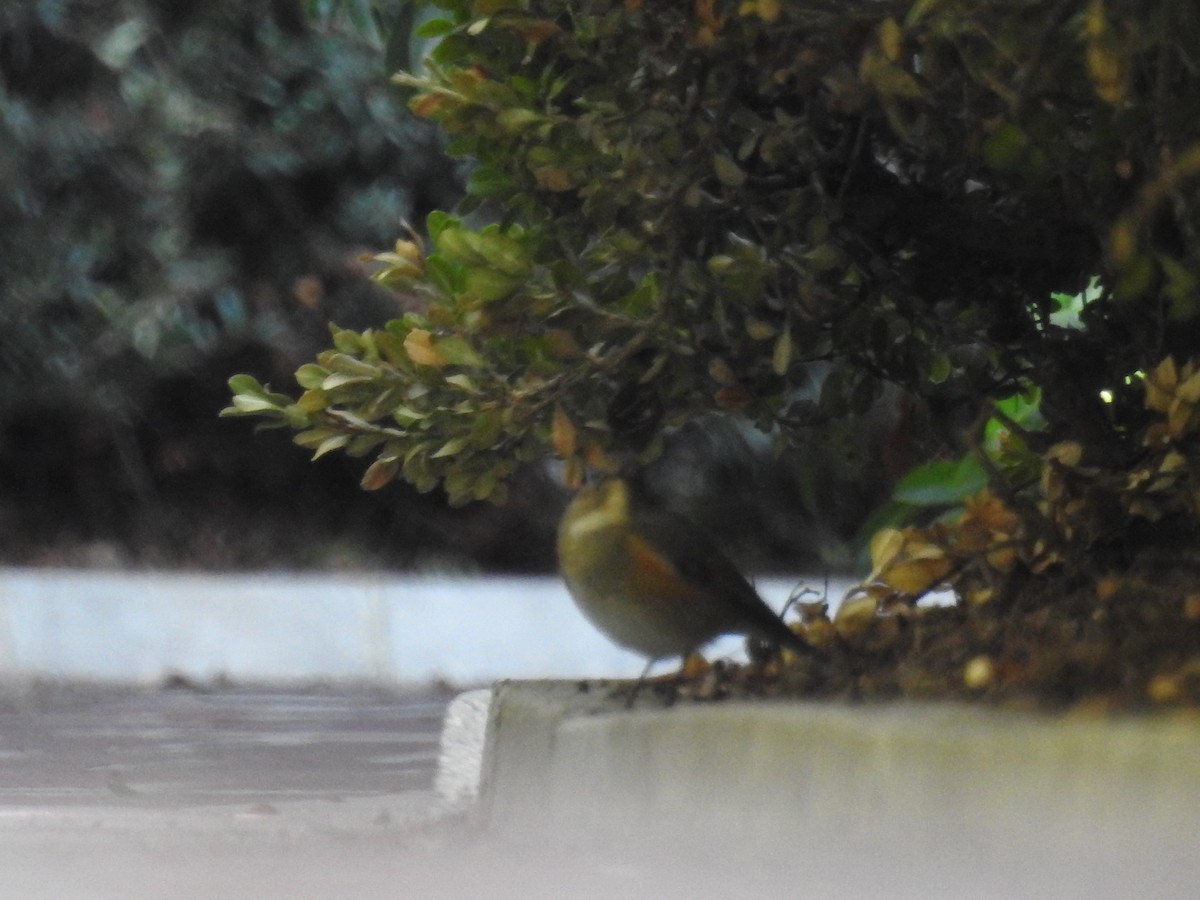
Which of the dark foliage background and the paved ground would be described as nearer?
the paved ground

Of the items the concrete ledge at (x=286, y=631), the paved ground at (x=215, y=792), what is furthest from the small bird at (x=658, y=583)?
the concrete ledge at (x=286, y=631)

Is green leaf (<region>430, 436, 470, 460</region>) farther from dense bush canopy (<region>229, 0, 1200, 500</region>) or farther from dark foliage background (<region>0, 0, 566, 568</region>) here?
dark foliage background (<region>0, 0, 566, 568</region>)

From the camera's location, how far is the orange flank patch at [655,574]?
9.86ft

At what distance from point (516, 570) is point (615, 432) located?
191 inches

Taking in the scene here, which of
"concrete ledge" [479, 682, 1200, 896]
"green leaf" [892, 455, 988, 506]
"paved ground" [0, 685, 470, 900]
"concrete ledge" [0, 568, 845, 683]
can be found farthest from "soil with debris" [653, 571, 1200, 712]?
"concrete ledge" [0, 568, 845, 683]

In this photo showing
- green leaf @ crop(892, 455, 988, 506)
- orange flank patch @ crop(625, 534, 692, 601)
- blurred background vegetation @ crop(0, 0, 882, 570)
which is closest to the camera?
orange flank patch @ crop(625, 534, 692, 601)

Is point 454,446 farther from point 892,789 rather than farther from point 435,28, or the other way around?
point 892,789

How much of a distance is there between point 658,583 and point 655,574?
0.6 inches

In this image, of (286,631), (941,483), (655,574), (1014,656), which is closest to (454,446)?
(655,574)

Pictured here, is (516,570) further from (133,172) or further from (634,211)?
(634,211)

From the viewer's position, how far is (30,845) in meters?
3.32

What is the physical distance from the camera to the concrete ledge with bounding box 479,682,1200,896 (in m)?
2.28

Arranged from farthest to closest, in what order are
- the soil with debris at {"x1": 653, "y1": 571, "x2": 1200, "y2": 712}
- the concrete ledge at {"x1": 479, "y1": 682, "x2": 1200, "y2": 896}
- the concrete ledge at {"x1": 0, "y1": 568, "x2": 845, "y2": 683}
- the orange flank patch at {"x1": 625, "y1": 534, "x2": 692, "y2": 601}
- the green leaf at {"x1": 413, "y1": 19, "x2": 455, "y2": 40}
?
the concrete ledge at {"x1": 0, "y1": 568, "x2": 845, "y2": 683}, the green leaf at {"x1": 413, "y1": 19, "x2": 455, "y2": 40}, the orange flank patch at {"x1": 625, "y1": 534, "x2": 692, "y2": 601}, the soil with debris at {"x1": 653, "y1": 571, "x2": 1200, "y2": 712}, the concrete ledge at {"x1": 479, "y1": 682, "x2": 1200, "y2": 896}

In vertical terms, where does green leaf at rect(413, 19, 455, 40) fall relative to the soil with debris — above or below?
above
